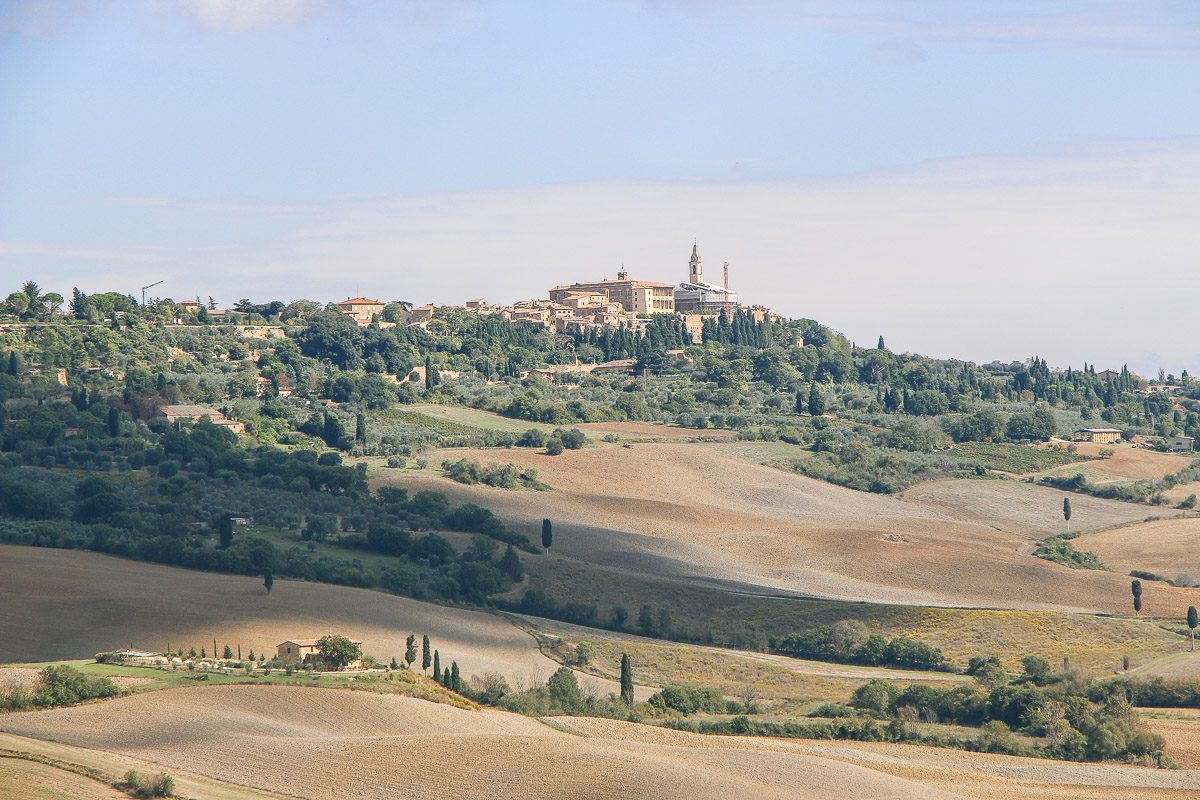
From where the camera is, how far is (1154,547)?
81875mm

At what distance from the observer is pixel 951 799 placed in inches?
1340

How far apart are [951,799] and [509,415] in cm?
8589

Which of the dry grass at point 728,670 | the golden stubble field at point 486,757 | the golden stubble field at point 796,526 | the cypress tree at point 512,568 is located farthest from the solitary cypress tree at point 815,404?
the golden stubble field at point 486,757

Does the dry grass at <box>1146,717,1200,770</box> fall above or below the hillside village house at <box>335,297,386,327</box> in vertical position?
below

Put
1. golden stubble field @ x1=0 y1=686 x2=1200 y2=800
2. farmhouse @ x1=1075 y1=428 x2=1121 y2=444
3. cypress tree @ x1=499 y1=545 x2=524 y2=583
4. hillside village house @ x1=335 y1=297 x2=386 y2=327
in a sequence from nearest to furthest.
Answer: golden stubble field @ x1=0 y1=686 x2=1200 y2=800 < cypress tree @ x1=499 y1=545 x2=524 y2=583 < farmhouse @ x1=1075 y1=428 x2=1121 y2=444 < hillside village house @ x1=335 y1=297 x2=386 y2=327

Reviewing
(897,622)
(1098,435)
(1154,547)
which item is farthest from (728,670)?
(1098,435)

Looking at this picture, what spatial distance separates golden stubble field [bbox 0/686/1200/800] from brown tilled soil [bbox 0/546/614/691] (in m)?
8.55

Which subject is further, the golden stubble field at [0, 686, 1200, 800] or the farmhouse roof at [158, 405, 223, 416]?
the farmhouse roof at [158, 405, 223, 416]

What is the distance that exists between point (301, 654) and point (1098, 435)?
97153mm

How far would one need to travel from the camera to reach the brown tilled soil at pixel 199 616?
5056 cm

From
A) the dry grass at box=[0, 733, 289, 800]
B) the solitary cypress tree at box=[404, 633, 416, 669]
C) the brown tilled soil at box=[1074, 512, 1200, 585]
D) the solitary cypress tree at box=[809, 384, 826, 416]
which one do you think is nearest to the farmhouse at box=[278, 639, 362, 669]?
the solitary cypress tree at box=[404, 633, 416, 669]

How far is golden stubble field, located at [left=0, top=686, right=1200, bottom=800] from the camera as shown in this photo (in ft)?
113

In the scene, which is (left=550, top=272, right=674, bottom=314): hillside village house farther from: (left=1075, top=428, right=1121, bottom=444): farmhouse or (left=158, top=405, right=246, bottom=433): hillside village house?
(left=158, top=405, right=246, bottom=433): hillside village house

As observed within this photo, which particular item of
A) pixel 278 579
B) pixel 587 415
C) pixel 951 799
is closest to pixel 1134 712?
pixel 951 799
